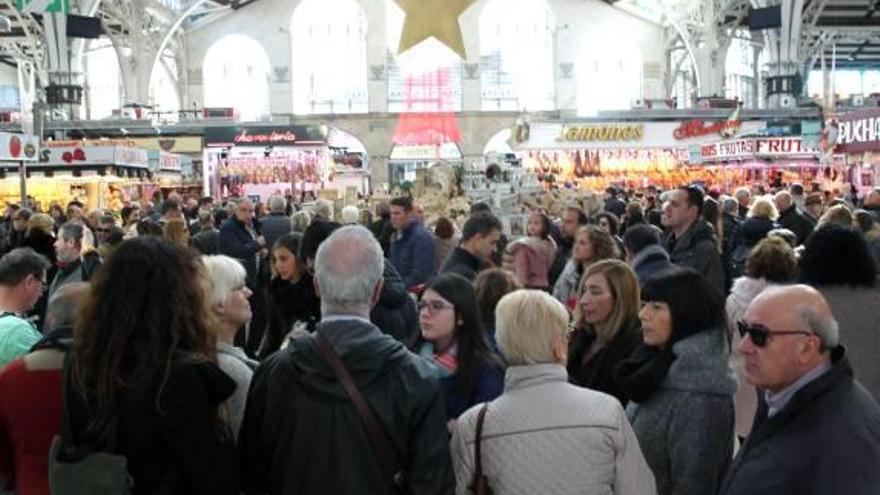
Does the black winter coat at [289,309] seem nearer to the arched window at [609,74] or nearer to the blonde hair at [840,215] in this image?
the blonde hair at [840,215]

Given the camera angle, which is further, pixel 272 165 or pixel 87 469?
pixel 272 165

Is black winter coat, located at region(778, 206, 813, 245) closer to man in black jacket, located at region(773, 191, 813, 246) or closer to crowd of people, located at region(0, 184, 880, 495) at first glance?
man in black jacket, located at region(773, 191, 813, 246)

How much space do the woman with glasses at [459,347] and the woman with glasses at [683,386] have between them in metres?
0.40

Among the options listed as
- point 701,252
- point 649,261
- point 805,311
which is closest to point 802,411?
point 805,311

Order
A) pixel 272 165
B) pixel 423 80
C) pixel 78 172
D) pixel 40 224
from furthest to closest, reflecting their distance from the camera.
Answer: pixel 423 80, pixel 272 165, pixel 78 172, pixel 40 224

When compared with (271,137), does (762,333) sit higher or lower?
lower

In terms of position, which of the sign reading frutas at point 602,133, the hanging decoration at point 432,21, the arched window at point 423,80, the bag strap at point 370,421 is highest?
the arched window at point 423,80

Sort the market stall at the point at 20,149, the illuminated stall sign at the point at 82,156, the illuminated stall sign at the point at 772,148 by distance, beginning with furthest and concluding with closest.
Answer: the illuminated stall sign at the point at 772,148
the illuminated stall sign at the point at 82,156
the market stall at the point at 20,149

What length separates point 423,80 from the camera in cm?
4103

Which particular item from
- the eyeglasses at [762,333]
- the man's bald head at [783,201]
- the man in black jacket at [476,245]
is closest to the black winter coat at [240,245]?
the man in black jacket at [476,245]

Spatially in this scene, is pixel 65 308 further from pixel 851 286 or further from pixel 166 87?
pixel 166 87

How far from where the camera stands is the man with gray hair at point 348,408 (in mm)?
2525

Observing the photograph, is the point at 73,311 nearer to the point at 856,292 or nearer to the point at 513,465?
the point at 513,465

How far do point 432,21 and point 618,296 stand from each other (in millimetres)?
5076
